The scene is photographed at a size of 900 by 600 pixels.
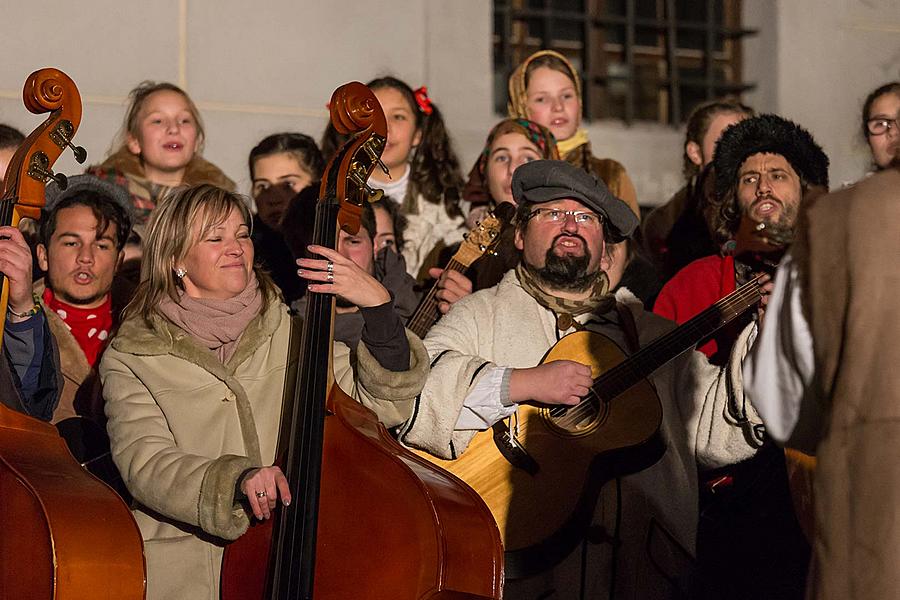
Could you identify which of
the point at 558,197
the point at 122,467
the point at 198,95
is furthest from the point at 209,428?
the point at 198,95

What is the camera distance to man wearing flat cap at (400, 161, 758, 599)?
464 centimetres

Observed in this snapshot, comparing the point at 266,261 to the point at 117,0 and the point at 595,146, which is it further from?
the point at 595,146

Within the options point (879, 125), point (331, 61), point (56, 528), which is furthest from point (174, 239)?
point (331, 61)

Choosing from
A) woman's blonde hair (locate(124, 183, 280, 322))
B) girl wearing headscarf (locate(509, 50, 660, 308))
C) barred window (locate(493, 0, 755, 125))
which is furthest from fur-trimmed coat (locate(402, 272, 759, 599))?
barred window (locate(493, 0, 755, 125))

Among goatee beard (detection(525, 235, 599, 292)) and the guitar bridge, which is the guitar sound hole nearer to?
the guitar bridge

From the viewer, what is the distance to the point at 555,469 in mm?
4652

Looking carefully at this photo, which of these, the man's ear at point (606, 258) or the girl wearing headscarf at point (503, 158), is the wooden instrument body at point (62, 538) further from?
the girl wearing headscarf at point (503, 158)

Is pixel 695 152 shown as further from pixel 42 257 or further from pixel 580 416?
pixel 42 257

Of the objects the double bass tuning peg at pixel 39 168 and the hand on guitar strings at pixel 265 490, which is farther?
the double bass tuning peg at pixel 39 168

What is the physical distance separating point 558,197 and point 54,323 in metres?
1.77

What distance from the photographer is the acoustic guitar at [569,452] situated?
4625mm

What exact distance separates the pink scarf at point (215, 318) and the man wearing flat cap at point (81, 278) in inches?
26.1

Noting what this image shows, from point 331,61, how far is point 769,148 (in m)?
3.56

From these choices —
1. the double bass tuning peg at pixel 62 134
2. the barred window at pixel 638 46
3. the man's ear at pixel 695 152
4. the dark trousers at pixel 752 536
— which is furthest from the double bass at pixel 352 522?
the barred window at pixel 638 46
